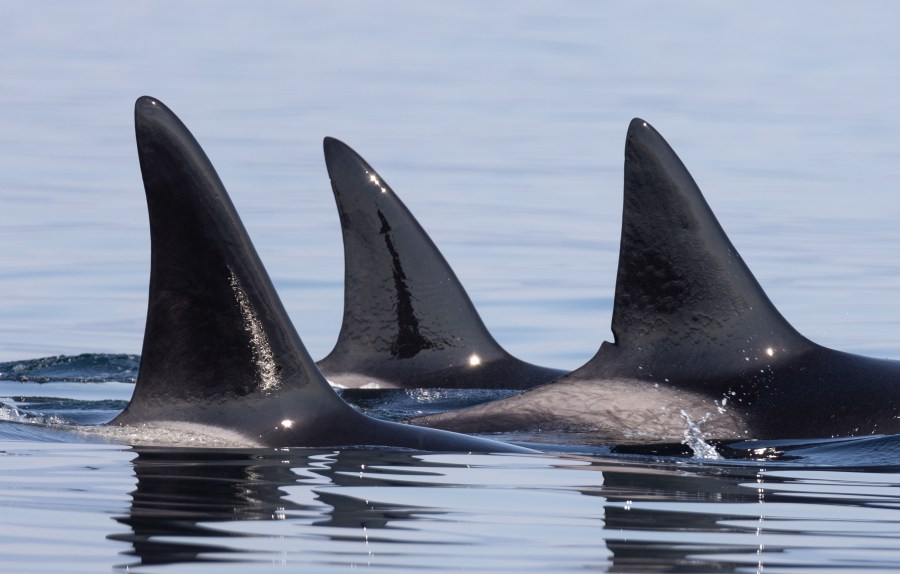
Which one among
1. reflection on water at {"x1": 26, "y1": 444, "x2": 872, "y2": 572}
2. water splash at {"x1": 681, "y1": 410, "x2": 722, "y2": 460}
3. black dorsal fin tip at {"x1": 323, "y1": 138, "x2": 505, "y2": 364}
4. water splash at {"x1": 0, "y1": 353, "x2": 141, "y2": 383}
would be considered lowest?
reflection on water at {"x1": 26, "y1": 444, "x2": 872, "y2": 572}

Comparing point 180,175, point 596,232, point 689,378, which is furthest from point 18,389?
point 596,232

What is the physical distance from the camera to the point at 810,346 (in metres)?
11.6

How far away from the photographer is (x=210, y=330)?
865 centimetres

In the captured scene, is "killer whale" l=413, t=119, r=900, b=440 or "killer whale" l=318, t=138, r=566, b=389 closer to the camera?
"killer whale" l=413, t=119, r=900, b=440

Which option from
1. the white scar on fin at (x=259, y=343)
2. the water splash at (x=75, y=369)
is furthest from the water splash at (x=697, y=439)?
the water splash at (x=75, y=369)

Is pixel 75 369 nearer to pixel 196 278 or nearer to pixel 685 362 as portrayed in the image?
pixel 685 362

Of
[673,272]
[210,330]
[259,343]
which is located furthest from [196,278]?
[673,272]

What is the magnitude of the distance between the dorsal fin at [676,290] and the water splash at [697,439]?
0.26m

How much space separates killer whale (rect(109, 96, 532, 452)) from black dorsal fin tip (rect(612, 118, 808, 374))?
2.43 meters

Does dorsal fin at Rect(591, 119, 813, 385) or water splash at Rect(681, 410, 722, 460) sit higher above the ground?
→ dorsal fin at Rect(591, 119, 813, 385)

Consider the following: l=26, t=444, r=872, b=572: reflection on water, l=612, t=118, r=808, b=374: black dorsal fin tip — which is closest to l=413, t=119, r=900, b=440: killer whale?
l=612, t=118, r=808, b=374: black dorsal fin tip

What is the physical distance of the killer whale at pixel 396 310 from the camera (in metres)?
13.6

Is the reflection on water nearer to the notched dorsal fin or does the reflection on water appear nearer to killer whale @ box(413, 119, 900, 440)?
the notched dorsal fin

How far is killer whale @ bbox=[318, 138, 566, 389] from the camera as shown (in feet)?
44.8
